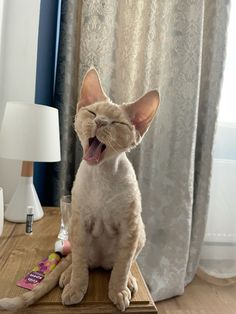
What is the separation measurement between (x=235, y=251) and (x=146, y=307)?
1.26 metres

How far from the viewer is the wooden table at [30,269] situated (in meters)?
0.53

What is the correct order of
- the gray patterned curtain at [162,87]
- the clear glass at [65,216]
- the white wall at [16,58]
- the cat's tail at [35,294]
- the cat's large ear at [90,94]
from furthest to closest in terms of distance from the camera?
the gray patterned curtain at [162,87], the white wall at [16,58], the clear glass at [65,216], the cat's large ear at [90,94], the cat's tail at [35,294]

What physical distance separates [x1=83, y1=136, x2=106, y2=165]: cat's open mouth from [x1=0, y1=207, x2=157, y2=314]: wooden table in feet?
0.88

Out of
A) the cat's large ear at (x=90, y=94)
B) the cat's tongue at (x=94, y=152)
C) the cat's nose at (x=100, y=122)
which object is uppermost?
the cat's large ear at (x=90, y=94)

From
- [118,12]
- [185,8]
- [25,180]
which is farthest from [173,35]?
[25,180]

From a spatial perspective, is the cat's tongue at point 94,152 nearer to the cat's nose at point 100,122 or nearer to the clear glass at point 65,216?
the cat's nose at point 100,122

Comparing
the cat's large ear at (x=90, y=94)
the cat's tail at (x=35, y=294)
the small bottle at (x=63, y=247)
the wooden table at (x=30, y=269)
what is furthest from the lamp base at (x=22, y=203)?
the cat's large ear at (x=90, y=94)

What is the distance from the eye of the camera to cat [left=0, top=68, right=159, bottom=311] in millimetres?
533

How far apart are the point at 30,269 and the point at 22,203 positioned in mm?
339

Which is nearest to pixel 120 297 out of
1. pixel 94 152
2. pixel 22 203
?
pixel 94 152

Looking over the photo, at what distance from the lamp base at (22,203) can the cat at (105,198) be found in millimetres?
382

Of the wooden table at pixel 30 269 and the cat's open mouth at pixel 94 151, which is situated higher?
the cat's open mouth at pixel 94 151

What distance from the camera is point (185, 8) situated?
4.27ft

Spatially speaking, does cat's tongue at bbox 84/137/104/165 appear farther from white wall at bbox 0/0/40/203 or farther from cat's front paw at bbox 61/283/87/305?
white wall at bbox 0/0/40/203
